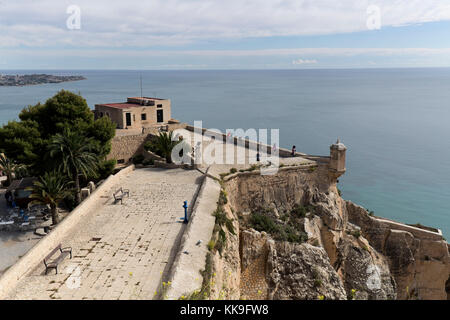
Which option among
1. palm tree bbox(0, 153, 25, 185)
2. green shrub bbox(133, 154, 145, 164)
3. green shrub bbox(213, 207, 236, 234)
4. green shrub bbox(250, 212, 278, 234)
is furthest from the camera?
palm tree bbox(0, 153, 25, 185)

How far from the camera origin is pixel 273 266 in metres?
15.9

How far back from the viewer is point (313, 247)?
683 inches

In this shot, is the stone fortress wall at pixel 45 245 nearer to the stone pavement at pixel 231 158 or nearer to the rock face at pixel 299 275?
the stone pavement at pixel 231 158

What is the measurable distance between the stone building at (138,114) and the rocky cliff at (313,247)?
16.6 meters

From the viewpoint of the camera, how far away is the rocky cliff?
15492mm

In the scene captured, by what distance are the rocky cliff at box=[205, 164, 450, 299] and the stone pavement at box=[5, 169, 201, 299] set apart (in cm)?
184

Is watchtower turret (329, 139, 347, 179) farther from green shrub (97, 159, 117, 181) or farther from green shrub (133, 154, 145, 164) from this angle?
green shrub (97, 159, 117, 181)

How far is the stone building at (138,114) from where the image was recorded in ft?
104

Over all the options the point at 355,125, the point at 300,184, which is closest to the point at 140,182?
the point at 300,184

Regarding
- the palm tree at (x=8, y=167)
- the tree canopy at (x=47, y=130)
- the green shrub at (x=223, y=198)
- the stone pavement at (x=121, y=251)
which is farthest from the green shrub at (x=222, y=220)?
the palm tree at (x=8, y=167)

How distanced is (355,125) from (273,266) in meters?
67.0

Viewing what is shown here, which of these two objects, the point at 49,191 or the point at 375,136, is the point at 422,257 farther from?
the point at 375,136

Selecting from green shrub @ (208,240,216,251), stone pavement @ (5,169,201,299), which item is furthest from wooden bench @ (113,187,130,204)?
green shrub @ (208,240,216,251)

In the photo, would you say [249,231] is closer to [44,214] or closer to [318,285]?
[318,285]
